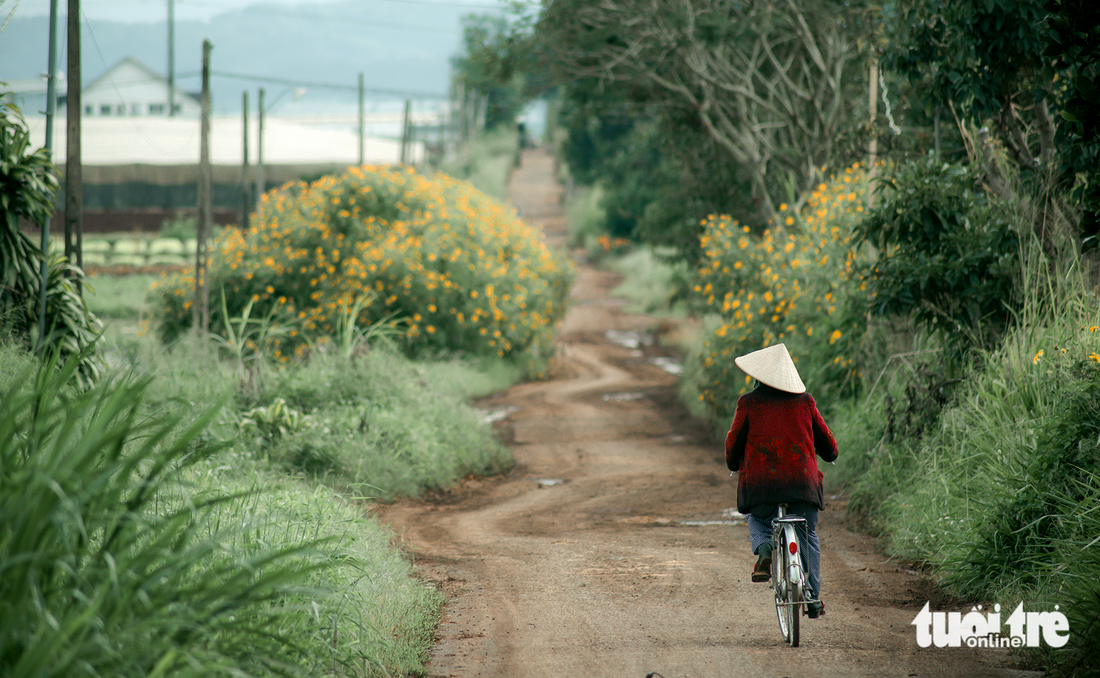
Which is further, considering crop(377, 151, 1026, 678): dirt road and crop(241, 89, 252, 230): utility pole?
crop(241, 89, 252, 230): utility pole

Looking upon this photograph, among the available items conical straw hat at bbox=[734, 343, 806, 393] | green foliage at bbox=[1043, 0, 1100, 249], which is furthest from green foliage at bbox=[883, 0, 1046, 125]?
conical straw hat at bbox=[734, 343, 806, 393]

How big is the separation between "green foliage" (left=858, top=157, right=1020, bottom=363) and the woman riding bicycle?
143 inches

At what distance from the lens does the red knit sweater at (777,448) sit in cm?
565

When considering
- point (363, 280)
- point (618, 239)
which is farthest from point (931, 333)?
point (618, 239)

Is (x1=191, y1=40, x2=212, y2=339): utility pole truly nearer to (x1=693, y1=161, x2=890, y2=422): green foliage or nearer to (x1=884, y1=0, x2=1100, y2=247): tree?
(x1=693, y1=161, x2=890, y2=422): green foliage

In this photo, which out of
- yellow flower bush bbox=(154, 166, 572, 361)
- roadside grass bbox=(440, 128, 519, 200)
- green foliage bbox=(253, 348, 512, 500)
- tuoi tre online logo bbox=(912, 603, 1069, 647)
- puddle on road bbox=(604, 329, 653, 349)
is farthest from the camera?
roadside grass bbox=(440, 128, 519, 200)

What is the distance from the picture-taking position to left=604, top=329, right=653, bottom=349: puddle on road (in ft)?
91.2

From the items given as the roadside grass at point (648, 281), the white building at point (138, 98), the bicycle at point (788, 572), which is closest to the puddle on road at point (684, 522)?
the bicycle at point (788, 572)

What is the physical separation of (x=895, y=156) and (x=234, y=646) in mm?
11948

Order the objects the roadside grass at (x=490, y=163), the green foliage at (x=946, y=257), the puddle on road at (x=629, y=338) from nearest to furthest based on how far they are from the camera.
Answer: the green foliage at (x=946, y=257), the puddle on road at (x=629, y=338), the roadside grass at (x=490, y=163)

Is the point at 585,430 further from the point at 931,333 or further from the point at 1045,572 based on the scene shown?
the point at 1045,572

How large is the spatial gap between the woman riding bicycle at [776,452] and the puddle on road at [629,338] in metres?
21.4

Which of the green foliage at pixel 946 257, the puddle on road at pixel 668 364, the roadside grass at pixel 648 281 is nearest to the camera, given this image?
the green foliage at pixel 946 257

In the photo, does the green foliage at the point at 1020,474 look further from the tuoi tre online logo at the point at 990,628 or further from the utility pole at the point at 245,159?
the utility pole at the point at 245,159
